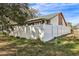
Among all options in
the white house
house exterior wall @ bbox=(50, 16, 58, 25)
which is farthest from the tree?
house exterior wall @ bbox=(50, 16, 58, 25)

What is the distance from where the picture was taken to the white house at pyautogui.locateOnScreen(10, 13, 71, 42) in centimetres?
168

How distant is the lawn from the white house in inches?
1.8

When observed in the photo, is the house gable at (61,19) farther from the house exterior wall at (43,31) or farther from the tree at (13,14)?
the tree at (13,14)

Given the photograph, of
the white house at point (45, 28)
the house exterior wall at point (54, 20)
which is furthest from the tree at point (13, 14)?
the house exterior wall at point (54, 20)

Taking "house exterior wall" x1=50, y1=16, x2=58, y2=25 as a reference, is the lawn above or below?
below

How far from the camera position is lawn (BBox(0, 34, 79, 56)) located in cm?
167

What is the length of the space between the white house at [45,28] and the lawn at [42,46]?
0.15 ft

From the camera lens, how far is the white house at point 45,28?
5.51ft

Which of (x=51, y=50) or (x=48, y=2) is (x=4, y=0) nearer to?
(x=48, y=2)

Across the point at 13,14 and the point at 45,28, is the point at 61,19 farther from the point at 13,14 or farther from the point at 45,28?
the point at 13,14

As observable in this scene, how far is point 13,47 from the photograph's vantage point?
1.68 m

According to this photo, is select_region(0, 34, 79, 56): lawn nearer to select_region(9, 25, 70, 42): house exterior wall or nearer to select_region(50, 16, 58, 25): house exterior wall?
select_region(9, 25, 70, 42): house exterior wall

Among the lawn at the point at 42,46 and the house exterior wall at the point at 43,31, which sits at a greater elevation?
the house exterior wall at the point at 43,31

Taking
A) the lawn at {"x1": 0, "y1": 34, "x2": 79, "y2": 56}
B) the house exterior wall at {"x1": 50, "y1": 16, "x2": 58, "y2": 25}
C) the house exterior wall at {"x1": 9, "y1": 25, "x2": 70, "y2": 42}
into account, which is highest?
the house exterior wall at {"x1": 50, "y1": 16, "x2": 58, "y2": 25}
